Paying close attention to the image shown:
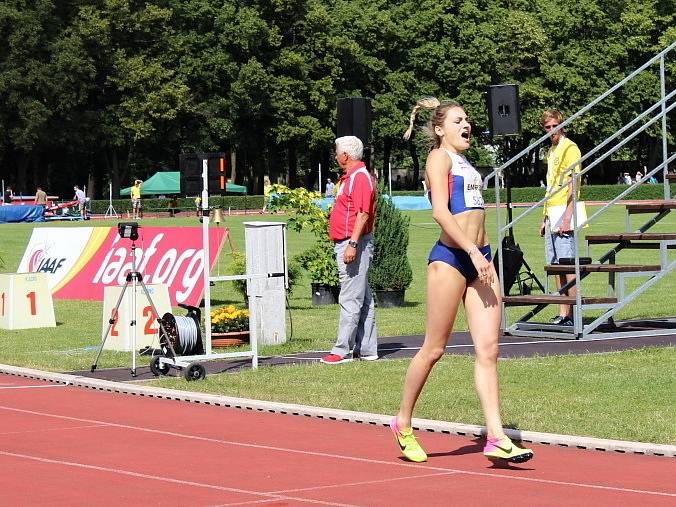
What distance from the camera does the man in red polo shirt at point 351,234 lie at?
13.4 meters

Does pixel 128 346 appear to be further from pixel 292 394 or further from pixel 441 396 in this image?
pixel 441 396

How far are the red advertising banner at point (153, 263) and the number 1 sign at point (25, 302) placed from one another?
165cm

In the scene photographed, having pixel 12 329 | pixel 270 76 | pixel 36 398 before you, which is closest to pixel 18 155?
pixel 270 76

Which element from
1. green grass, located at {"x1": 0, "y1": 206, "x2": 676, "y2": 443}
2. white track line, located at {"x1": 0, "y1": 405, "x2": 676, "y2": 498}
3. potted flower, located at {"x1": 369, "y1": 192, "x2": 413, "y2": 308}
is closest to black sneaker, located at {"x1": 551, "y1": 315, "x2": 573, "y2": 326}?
green grass, located at {"x1": 0, "y1": 206, "x2": 676, "y2": 443}

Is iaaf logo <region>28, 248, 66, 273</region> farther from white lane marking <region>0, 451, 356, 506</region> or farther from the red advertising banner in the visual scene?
white lane marking <region>0, 451, 356, 506</region>

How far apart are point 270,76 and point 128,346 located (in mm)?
72034

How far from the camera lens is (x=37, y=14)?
84.3 meters

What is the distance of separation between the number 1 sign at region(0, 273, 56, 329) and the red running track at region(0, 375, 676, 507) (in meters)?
8.41

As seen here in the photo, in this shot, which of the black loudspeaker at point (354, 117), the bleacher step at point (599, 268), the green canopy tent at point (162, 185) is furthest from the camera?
the green canopy tent at point (162, 185)

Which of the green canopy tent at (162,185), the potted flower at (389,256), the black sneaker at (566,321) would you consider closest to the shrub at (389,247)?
the potted flower at (389,256)

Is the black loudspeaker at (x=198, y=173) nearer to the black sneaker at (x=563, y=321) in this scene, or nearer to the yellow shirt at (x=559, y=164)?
the yellow shirt at (x=559, y=164)

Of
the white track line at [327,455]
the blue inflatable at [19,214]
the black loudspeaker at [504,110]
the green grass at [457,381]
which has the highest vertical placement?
the black loudspeaker at [504,110]

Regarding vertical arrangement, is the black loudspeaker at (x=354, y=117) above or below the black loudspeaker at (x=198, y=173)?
above

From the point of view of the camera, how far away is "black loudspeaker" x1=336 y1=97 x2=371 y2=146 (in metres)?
15.9
